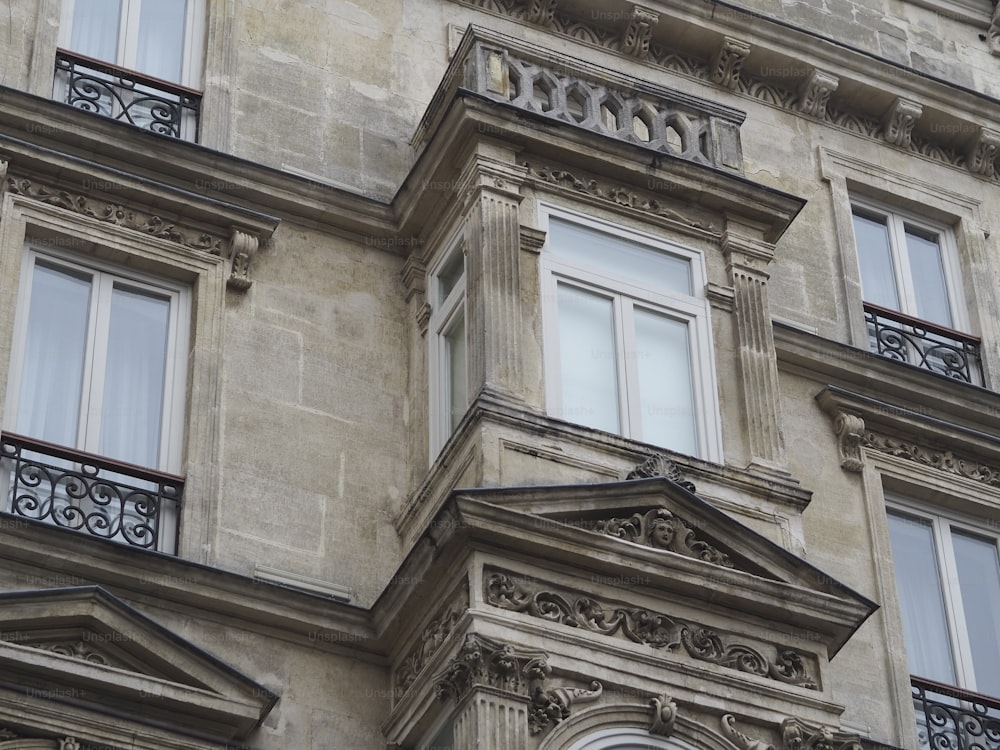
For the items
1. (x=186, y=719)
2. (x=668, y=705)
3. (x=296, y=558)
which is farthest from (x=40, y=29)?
(x=668, y=705)

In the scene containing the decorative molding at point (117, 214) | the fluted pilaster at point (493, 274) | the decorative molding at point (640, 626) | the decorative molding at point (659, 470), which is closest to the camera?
the decorative molding at point (640, 626)

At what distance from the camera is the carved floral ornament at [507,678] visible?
15.1 meters

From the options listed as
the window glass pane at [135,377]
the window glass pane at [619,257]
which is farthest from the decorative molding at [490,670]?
the window glass pane at [619,257]

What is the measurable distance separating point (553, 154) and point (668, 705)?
16.0ft

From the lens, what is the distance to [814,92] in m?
22.2

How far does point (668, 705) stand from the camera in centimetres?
1556

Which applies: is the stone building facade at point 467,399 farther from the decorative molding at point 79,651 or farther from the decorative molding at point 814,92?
the decorative molding at point 814,92

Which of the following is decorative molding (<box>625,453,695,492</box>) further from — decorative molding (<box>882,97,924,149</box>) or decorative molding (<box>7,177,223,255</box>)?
decorative molding (<box>882,97,924,149</box>)

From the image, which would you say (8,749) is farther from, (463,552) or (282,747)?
(463,552)

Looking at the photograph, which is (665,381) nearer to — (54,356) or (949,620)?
(949,620)

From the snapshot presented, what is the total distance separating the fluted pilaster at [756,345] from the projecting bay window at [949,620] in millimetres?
2207

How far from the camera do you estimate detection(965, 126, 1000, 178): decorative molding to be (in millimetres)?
22812

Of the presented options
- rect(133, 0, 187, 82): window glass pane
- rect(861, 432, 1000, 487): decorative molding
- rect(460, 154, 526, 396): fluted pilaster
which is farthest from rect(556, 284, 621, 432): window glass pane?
rect(133, 0, 187, 82): window glass pane

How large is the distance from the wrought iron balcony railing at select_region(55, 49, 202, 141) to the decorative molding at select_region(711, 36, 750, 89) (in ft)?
17.6
